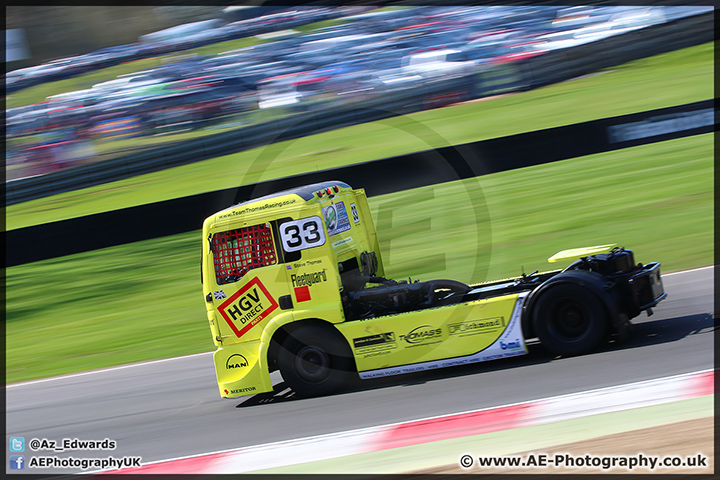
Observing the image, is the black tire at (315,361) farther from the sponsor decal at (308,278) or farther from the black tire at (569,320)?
the black tire at (569,320)

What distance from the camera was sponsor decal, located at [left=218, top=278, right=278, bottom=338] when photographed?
21.9 ft

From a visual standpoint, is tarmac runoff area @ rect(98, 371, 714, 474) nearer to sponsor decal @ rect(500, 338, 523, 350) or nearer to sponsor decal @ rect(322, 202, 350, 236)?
sponsor decal @ rect(500, 338, 523, 350)

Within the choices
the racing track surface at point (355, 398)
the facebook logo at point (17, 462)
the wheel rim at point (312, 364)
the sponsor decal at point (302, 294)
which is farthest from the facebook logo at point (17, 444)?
the sponsor decal at point (302, 294)

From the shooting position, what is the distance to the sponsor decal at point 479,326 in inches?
242

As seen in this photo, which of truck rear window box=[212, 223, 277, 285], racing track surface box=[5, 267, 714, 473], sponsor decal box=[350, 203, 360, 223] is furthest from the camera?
sponsor decal box=[350, 203, 360, 223]

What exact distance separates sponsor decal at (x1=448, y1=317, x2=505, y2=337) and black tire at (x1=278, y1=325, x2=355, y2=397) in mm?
1118

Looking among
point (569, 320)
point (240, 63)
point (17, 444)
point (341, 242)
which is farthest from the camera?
point (240, 63)

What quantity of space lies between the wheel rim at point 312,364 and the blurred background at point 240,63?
1472cm

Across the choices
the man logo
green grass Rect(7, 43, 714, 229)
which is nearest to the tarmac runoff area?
the man logo

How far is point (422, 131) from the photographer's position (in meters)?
18.9

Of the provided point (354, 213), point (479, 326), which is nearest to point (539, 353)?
point (479, 326)

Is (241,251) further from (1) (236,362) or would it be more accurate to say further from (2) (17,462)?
(2) (17,462)

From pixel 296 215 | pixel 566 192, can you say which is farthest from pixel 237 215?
pixel 566 192

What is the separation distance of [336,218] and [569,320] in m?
2.51
